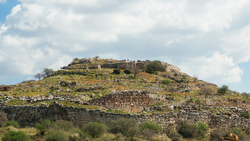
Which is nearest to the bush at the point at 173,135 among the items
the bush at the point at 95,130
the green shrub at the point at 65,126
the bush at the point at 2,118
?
the bush at the point at 95,130

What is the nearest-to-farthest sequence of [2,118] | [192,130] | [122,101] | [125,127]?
[125,127] → [192,130] → [2,118] → [122,101]

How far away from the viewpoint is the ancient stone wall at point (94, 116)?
14913 millimetres

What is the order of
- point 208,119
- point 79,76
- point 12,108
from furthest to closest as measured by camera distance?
point 79,76 → point 12,108 → point 208,119

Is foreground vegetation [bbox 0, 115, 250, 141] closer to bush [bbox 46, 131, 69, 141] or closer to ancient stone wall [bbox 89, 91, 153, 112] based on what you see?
bush [bbox 46, 131, 69, 141]

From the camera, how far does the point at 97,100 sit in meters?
19.8

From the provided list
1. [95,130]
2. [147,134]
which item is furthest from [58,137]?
[147,134]

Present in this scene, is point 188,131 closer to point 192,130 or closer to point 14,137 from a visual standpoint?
point 192,130

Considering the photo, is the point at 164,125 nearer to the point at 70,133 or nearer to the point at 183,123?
the point at 183,123

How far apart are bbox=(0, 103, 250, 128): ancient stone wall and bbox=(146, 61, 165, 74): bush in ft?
182

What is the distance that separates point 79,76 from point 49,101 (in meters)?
39.3

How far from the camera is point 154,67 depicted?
75062 millimetres

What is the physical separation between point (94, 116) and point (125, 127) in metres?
2.90

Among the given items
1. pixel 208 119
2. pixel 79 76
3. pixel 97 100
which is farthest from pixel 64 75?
pixel 208 119

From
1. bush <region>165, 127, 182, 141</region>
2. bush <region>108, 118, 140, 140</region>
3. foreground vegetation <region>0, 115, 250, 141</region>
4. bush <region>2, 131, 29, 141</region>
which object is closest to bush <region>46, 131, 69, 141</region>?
foreground vegetation <region>0, 115, 250, 141</region>
